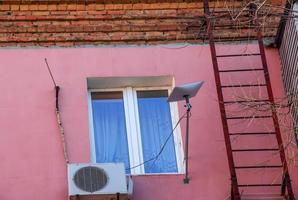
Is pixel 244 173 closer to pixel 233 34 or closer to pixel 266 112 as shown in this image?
pixel 266 112

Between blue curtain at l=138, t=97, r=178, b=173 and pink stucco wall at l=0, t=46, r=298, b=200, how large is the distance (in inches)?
12.8

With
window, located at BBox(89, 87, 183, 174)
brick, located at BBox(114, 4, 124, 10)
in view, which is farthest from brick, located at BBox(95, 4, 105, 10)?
window, located at BBox(89, 87, 183, 174)

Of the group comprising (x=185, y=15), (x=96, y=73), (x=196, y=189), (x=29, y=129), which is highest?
(x=185, y=15)

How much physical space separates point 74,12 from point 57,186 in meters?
2.33

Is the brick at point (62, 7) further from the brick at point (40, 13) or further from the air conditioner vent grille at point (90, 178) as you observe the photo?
the air conditioner vent grille at point (90, 178)

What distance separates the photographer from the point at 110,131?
8.62m

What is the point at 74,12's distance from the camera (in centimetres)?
915

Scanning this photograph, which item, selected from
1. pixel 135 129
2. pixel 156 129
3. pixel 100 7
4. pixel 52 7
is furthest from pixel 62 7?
pixel 156 129

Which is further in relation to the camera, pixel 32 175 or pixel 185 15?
pixel 185 15

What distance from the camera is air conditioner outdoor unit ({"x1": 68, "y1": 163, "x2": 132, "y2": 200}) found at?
24.8ft

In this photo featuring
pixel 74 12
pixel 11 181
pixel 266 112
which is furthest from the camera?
pixel 74 12

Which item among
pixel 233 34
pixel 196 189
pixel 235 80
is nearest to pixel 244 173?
pixel 196 189

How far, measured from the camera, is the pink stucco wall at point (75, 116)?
791 centimetres

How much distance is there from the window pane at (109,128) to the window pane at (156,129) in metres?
0.22
